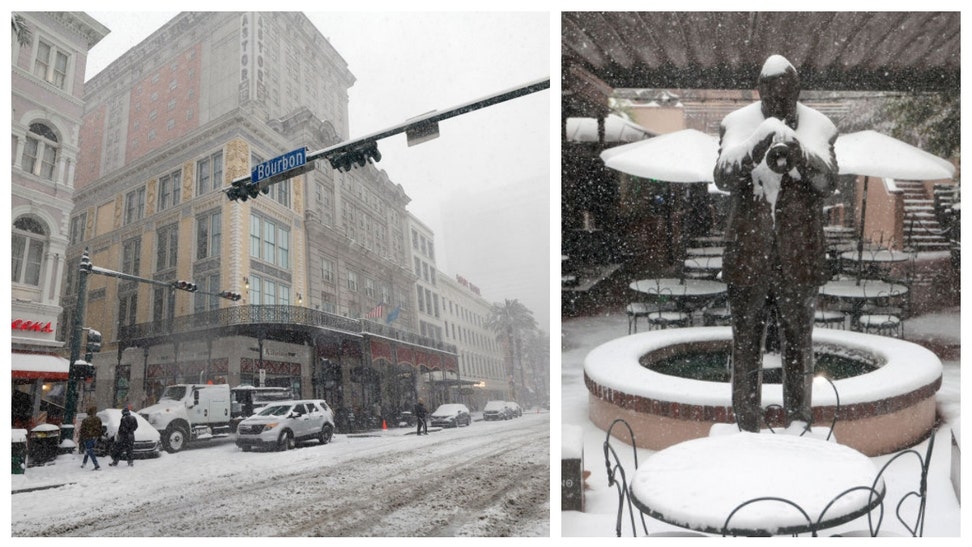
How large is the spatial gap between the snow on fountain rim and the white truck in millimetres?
2181

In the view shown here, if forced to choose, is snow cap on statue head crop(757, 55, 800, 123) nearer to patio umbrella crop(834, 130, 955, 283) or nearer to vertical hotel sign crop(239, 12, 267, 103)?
patio umbrella crop(834, 130, 955, 283)

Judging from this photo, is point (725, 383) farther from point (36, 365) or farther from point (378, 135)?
point (36, 365)

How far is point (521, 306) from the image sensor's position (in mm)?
4137

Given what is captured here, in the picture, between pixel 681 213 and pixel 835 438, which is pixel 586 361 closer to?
pixel 681 213

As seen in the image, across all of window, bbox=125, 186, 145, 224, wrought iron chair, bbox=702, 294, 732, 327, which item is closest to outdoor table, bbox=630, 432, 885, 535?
wrought iron chair, bbox=702, 294, 732, 327

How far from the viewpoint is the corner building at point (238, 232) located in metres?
4.18

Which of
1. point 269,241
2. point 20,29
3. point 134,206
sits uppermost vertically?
point 20,29

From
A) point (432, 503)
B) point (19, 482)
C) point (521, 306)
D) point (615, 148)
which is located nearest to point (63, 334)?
point (19, 482)

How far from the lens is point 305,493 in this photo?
3.96 m

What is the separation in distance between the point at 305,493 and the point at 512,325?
5.10 ft

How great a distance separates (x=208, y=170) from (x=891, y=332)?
13.4 ft

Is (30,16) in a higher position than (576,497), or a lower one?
higher

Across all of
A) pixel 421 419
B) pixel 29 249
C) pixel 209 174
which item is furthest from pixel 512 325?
pixel 29 249

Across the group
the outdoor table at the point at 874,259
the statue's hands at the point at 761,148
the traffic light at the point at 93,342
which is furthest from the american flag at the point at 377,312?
the outdoor table at the point at 874,259
